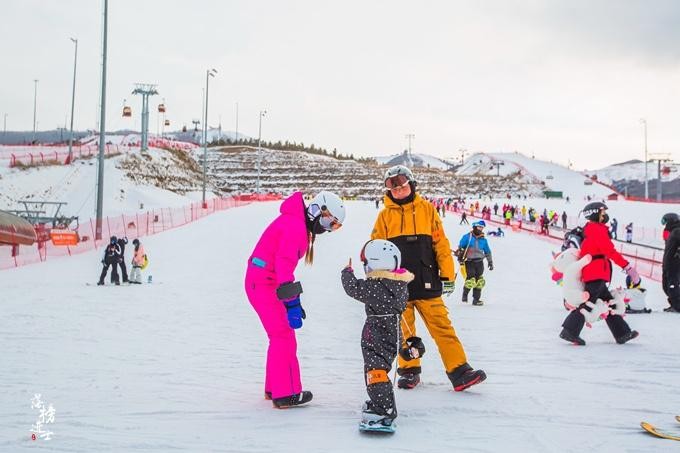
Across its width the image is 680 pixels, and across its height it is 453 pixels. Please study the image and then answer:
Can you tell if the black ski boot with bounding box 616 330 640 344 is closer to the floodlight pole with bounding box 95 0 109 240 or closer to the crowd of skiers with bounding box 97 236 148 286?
the crowd of skiers with bounding box 97 236 148 286

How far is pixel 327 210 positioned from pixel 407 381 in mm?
1820

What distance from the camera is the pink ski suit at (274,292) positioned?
5.12 metres

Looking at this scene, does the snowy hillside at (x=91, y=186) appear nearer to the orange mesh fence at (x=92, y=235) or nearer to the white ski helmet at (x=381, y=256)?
the orange mesh fence at (x=92, y=235)

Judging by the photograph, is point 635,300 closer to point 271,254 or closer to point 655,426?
point 655,426

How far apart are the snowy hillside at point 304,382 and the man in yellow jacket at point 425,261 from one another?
385mm

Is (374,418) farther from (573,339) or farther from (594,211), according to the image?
(594,211)

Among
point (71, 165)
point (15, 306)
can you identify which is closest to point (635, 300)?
point (15, 306)

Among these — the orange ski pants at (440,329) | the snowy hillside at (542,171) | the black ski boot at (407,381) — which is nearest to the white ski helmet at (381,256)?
the orange ski pants at (440,329)

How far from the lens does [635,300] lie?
37.5 feet

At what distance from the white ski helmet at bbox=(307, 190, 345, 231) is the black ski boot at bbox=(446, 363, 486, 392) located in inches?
66.8

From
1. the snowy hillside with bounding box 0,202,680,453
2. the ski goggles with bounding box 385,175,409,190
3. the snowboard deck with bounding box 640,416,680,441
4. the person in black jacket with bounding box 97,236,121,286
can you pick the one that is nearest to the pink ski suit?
the snowy hillside with bounding box 0,202,680,453

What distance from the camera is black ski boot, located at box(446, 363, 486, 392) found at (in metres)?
5.51

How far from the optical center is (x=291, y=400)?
5.16 m

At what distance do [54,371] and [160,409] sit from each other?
1.89m
